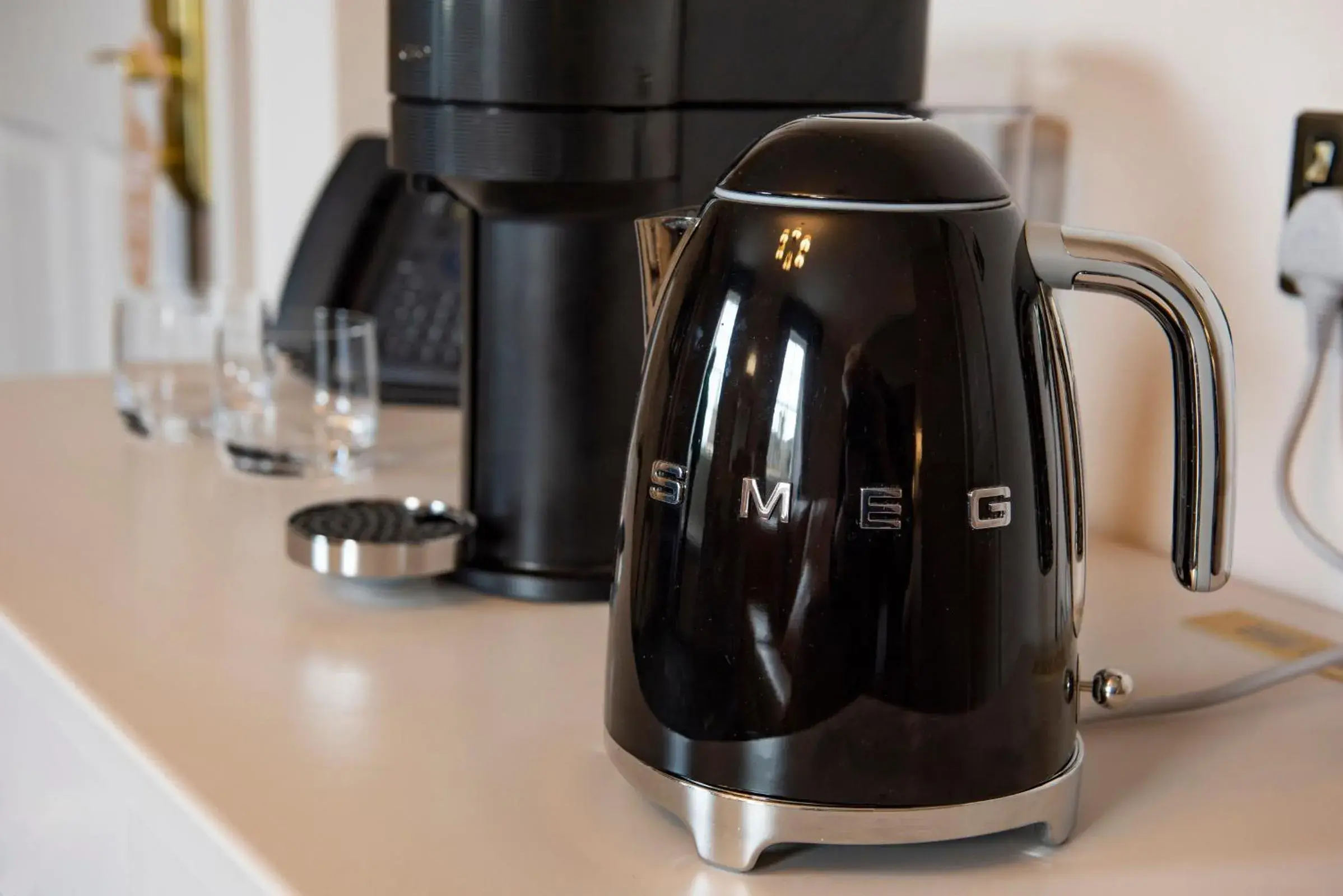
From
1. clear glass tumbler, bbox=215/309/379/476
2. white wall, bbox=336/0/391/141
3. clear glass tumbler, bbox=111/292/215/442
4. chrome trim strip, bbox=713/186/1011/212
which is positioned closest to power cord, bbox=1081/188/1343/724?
chrome trim strip, bbox=713/186/1011/212

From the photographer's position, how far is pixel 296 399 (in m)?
0.98

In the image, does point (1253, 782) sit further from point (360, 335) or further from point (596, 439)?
point (360, 335)

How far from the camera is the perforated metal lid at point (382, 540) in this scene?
68 cm

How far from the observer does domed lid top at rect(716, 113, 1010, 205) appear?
17.3 inches

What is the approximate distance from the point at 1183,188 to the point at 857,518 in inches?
17.4

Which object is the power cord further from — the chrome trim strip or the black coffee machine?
the chrome trim strip

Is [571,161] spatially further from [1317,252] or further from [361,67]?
[361,67]

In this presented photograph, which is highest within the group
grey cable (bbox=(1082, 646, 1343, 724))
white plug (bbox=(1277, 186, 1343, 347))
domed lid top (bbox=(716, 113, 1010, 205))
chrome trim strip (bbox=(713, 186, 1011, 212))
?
domed lid top (bbox=(716, 113, 1010, 205))

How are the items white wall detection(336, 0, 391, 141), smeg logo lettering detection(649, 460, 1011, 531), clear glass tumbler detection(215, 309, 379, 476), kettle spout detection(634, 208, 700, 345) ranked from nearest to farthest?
smeg logo lettering detection(649, 460, 1011, 531) < kettle spout detection(634, 208, 700, 345) < clear glass tumbler detection(215, 309, 379, 476) < white wall detection(336, 0, 391, 141)

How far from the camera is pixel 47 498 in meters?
0.84

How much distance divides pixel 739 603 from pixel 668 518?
0.04m

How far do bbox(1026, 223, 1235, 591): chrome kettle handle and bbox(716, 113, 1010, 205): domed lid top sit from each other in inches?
1.2

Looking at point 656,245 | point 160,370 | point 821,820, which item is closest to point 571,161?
point 656,245

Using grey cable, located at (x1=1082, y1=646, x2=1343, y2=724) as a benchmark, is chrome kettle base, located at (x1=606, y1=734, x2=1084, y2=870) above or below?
above
